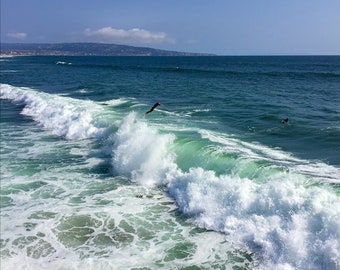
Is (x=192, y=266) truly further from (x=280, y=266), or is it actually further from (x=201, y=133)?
(x=201, y=133)

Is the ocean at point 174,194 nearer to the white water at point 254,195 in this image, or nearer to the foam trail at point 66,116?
the white water at point 254,195

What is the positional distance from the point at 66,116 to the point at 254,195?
1932 centimetres

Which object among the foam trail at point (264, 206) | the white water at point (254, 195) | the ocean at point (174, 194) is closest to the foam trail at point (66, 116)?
the ocean at point (174, 194)

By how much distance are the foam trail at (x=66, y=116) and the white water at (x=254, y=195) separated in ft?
13.2

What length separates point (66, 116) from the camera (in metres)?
28.9

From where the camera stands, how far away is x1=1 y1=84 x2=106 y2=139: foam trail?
25094 millimetres

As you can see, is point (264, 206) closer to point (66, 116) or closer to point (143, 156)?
point (143, 156)

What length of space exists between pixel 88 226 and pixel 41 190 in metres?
4.08

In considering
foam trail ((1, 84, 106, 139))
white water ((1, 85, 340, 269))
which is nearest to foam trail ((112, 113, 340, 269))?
white water ((1, 85, 340, 269))

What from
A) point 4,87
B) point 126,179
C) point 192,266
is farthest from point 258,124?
point 4,87

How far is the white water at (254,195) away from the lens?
407 inches

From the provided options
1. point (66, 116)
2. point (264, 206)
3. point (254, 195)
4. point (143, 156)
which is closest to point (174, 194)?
point (254, 195)

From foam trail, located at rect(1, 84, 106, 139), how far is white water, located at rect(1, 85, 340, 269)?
403cm

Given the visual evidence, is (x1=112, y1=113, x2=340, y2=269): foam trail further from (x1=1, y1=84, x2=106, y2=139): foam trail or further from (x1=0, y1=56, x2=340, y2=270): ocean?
(x1=1, y1=84, x2=106, y2=139): foam trail
